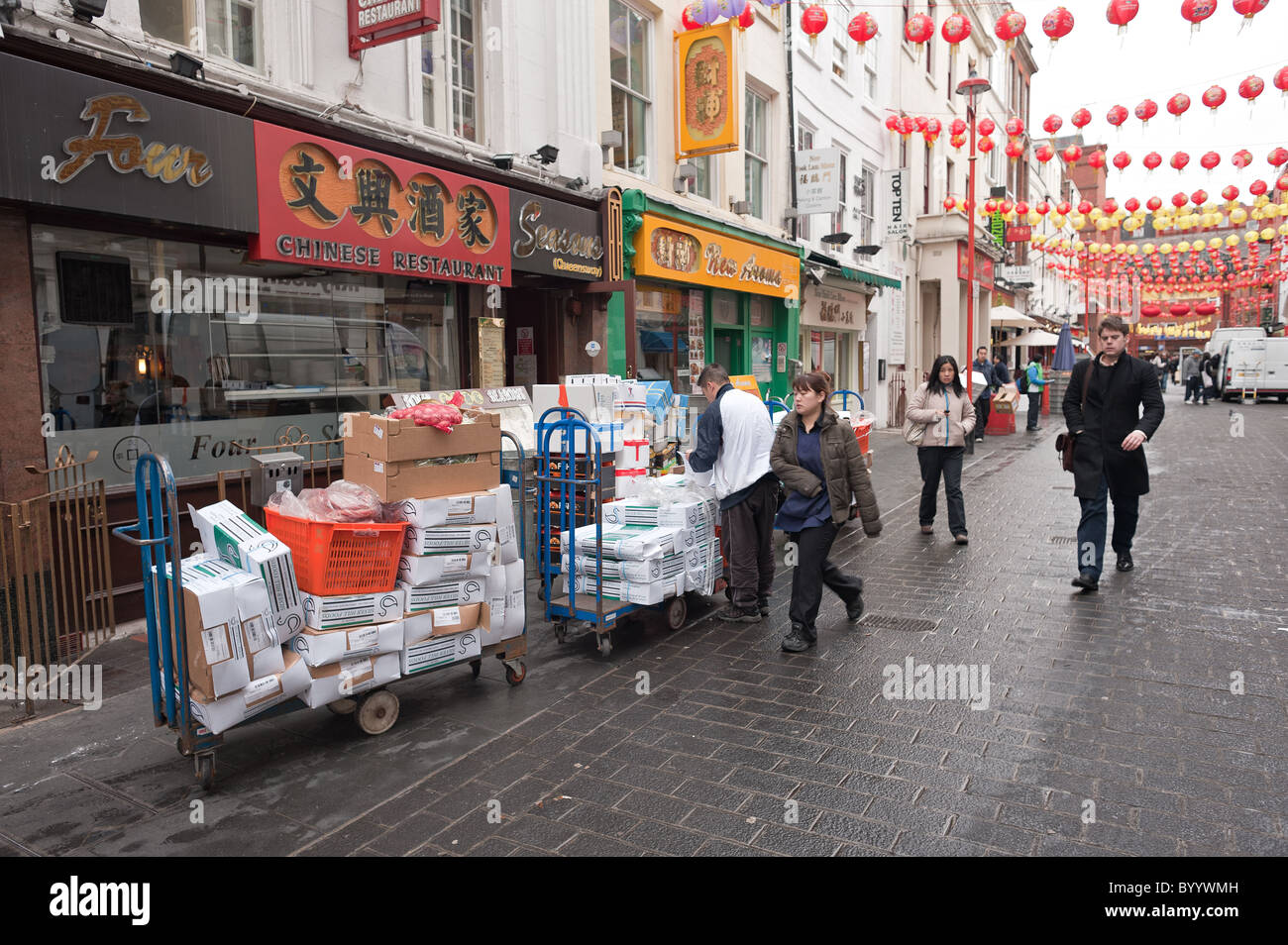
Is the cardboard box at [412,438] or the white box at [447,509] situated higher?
the cardboard box at [412,438]

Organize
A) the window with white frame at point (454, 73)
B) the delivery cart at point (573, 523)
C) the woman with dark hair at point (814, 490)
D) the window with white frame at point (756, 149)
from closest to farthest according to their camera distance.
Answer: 1. the woman with dark hair at point (814, 490)
2. the delivery cart at point (573, 523)
3. the window with white frame at point (454, 73)
4. the window with white frame at point (756, 149)

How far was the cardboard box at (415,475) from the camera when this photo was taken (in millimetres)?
4559

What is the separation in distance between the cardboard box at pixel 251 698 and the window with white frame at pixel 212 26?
5.35 meters

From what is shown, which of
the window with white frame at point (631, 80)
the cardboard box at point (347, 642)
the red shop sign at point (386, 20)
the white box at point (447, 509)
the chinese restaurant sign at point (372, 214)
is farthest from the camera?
the window with white frame at point (631, 80)

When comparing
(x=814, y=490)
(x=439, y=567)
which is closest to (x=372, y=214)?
(x=439, y=567)

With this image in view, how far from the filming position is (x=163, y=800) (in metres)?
3.86

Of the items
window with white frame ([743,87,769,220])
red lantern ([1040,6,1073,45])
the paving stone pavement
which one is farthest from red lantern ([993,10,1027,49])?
the paving stone pavement

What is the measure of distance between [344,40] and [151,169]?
8.98 ft

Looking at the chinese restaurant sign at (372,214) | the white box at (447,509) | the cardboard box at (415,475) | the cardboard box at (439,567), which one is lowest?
the cardboard box at (439,567)

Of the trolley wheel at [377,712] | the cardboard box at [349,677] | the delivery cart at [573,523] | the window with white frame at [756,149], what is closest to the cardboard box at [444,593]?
the cardboard box at [349,677]

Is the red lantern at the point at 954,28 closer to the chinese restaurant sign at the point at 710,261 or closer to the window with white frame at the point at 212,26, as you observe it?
the chinese restaurant sign at the point at 710,261
